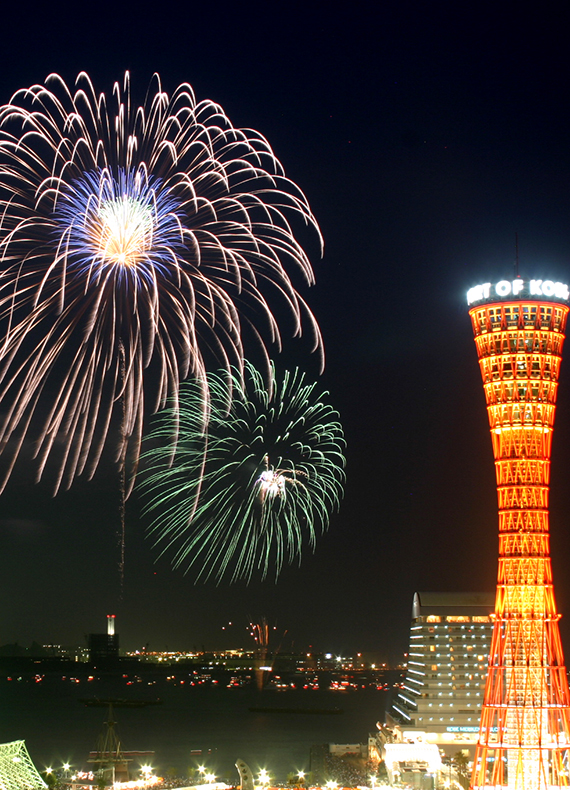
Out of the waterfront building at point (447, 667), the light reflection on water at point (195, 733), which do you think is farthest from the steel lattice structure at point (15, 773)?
the waterfront building at point (447, 667)

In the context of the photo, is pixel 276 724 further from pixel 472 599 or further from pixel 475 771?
pixel 475 771

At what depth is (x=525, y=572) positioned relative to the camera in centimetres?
5075

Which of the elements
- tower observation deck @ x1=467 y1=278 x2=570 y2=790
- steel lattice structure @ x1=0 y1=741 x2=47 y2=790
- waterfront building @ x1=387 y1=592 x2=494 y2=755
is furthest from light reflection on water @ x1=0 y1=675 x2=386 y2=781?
tower observation deck @ x1=467 y1=278 x2=570 y2=790

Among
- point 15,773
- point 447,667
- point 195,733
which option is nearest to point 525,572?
point 15,773

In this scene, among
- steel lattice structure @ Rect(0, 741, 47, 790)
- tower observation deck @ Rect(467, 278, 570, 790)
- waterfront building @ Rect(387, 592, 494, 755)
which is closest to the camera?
steel lattice structure @ Rect(0, 741, 47, 790)

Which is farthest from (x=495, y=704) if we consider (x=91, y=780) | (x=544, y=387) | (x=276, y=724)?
(x=276, y=724)

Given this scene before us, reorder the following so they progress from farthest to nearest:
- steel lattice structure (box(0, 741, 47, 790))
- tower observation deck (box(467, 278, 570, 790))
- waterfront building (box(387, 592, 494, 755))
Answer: waterfront building (box(387, 592, 494, 755)), tower observation deck (box(467, 278, 570, 790)), steel lattice structure (box(0, 741, 47, 790))

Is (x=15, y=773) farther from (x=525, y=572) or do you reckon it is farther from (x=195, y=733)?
(x=195, y=733)

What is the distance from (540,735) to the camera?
164 feet

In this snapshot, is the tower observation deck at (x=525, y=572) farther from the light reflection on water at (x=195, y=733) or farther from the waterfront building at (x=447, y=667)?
the waterfront building at (x=447, y=667)

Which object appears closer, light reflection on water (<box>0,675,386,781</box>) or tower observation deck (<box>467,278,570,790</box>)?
tower observation deck (<box>467,278,570,790</box>)

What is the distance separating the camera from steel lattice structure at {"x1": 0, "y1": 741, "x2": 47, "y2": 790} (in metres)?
50.1

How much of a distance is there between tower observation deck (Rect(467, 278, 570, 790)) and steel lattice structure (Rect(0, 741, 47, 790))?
81.2 ft

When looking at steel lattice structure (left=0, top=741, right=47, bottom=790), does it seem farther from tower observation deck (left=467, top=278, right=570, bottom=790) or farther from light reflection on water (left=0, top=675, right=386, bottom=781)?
light reflection on water (left=0, top=675, right=386, bottom=781)
